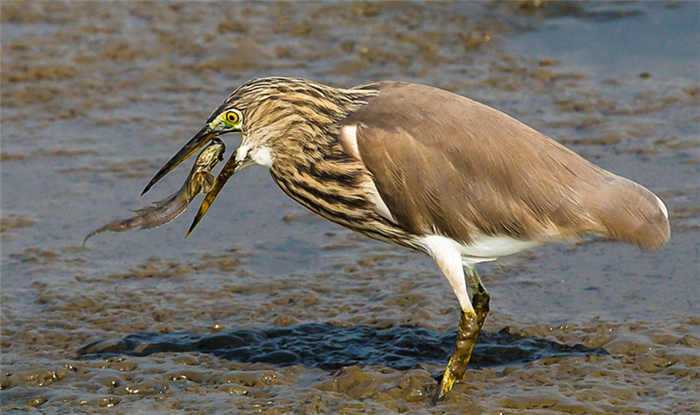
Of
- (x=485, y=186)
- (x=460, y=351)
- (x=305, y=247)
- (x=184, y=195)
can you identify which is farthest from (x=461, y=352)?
(x=305, y=247)

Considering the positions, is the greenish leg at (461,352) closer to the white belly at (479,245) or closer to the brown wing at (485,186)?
the white belly at (479,245)

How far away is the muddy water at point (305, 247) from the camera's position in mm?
6188

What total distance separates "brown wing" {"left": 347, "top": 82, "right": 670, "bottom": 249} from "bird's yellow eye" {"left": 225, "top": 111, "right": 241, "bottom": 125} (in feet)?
2.05

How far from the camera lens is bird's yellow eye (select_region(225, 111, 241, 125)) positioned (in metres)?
5.72

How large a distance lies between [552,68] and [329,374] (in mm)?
5230

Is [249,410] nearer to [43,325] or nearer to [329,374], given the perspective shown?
[329,374]

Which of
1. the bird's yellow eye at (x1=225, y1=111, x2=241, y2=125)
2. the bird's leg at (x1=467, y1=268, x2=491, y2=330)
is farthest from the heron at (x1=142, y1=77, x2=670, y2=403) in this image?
the bird's leg at (x1=467, y1=268, x2=491, y2=330)

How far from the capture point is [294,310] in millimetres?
7129

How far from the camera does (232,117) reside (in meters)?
5.73

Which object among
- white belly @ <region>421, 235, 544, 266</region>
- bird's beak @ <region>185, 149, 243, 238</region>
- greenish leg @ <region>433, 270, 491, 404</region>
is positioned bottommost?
greenish leg @ <region>433, 270, 491, 404</region>

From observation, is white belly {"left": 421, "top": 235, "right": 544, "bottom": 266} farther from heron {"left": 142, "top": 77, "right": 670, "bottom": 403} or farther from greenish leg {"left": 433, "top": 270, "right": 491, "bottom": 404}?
greenish leg {"left": 433, "top": 270, "right": 491, "bottom": 404}

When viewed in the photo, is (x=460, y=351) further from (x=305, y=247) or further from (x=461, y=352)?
(x=305, y=247)

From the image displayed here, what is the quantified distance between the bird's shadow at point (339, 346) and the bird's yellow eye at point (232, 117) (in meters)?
1.61

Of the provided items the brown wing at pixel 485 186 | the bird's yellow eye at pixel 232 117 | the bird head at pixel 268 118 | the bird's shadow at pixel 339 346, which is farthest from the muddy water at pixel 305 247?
the bird's yellow eye at pixel 232 117
